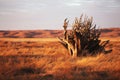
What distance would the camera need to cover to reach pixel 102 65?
32.4ft

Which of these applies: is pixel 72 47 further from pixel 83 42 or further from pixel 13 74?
pixel 13 74

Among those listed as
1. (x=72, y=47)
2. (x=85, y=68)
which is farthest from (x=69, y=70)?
(x=72, y=47)

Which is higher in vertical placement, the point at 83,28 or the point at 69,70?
the point at 83,28

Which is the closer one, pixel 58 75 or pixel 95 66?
pixel 58 75

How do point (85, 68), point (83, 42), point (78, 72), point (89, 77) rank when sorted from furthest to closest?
point (83, 42), point (85, 68), point (78, 72), point (89, 77)

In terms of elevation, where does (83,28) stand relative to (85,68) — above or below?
above

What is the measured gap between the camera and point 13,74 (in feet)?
→ 27.3

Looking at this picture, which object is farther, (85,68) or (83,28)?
(83,28)

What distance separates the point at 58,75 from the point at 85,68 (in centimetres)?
178

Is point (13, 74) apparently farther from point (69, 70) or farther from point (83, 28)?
point (83, 28)

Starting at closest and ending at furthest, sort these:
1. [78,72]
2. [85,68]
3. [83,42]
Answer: [78,72]
[85,68]
[83,42]

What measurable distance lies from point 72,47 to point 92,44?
1.09m

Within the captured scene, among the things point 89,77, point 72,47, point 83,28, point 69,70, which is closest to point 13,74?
point 69,70

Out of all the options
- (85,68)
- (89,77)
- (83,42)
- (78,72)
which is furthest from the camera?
(83,42)
